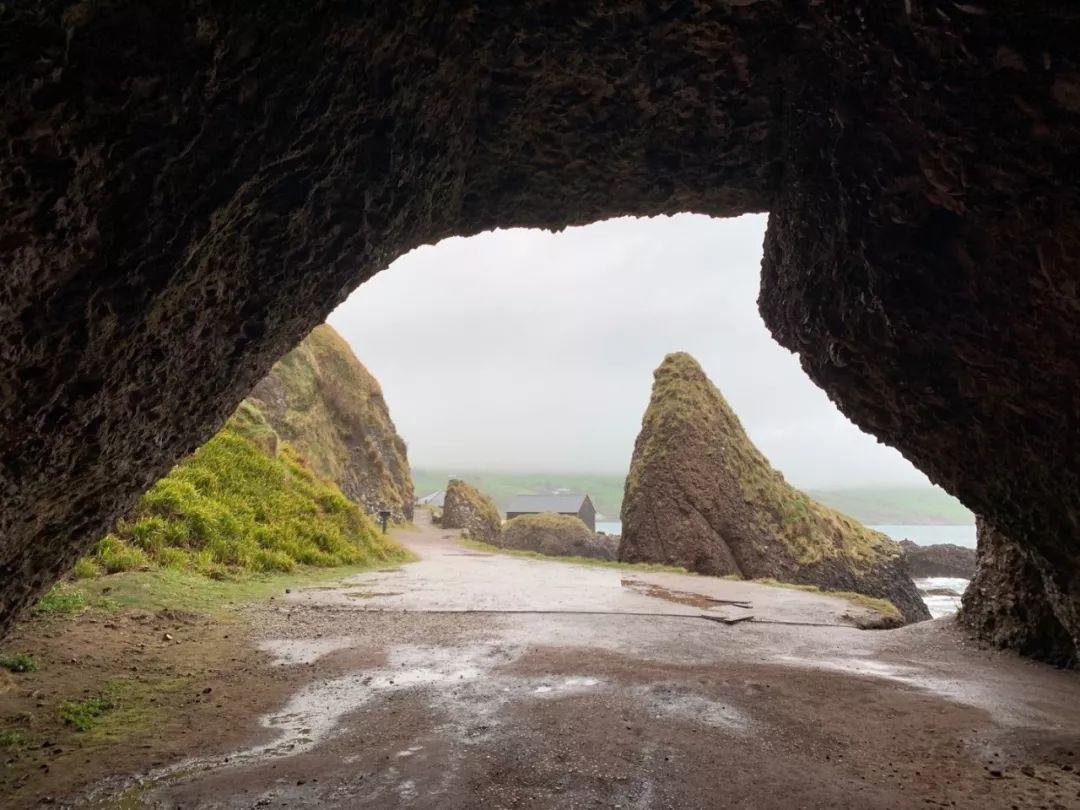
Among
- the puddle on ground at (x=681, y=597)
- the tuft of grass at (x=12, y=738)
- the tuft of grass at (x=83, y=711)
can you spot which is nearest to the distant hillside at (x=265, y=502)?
the tuft of grass at (x=83, y=711)

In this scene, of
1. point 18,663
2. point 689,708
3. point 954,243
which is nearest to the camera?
point 954,243

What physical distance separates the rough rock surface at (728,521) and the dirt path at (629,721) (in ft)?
31.3

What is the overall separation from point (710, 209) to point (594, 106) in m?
2.11

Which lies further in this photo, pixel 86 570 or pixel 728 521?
pixel 728 521

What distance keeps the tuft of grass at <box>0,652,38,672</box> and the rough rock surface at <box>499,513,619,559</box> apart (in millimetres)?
22840

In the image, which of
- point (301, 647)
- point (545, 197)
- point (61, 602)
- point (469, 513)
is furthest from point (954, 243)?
point (469, 513)

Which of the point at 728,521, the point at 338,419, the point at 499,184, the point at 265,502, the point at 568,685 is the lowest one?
the point at 568,685

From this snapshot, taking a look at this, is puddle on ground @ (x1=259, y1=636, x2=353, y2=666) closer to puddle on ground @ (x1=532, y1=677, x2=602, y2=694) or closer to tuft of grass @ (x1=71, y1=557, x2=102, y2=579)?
puddle on ground @ (x1=532, y1=677, x2=602, y2=694)

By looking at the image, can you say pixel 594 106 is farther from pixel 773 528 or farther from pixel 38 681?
pixel 773 528

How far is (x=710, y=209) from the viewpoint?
6.61 metres

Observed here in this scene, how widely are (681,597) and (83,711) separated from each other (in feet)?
31.0

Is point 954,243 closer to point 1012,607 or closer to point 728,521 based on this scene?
point 1012,607

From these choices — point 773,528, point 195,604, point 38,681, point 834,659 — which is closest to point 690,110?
point 834,659

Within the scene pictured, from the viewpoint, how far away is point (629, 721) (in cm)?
458
